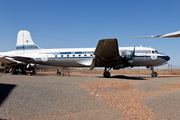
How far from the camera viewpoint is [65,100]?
7648mm

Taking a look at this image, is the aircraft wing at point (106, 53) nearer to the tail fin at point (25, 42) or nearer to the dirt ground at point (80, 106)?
the dirt ground at point (80, 106)

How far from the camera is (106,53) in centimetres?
1772

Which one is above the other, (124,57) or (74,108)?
(124,57)

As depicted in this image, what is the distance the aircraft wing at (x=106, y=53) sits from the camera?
16.0 metres

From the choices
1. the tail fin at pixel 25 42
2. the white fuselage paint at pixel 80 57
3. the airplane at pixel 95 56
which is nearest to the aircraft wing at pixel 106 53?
the airplane at pixel 95 56

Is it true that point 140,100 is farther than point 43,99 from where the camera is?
Yes

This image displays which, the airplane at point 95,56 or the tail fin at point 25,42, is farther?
the tail fin at point 25,42

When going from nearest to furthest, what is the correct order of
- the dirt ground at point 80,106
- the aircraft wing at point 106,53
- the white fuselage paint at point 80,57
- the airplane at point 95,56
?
1. the dirt ground at point 80,106
2. the aircraft wing at point 106,53
3. the airplane at point 95,56
4. the white fuselage paint at point 80,57

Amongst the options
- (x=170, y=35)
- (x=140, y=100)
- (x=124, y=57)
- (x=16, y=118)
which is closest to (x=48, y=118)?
(x=16, y=118)

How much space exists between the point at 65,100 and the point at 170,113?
16.6ft

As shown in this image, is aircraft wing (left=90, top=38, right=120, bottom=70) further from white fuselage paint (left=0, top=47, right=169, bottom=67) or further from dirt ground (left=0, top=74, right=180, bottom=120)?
dirt ground (left=0, top=74, right=180, bottom=120)

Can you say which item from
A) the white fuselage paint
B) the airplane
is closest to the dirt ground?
the airplane

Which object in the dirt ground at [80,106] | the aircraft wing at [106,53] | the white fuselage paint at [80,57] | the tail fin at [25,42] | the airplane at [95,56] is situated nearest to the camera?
the dirt ground at [80,106]

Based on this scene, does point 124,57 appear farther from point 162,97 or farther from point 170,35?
point 170,35
